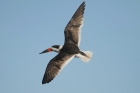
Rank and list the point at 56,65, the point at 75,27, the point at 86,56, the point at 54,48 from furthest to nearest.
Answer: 1. the point at 75,27
2. the point at 54,48
3. the point at 86,56
4. the point at 56,65

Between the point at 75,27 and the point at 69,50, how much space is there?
1.82 m

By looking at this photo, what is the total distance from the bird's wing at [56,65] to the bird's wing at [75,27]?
1559 mm

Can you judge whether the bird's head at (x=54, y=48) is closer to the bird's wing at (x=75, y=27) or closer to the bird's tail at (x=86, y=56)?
the bird's wing at (x=75, y=27)

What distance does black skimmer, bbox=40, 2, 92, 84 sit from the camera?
38.9 ft

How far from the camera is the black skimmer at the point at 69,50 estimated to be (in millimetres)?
11844

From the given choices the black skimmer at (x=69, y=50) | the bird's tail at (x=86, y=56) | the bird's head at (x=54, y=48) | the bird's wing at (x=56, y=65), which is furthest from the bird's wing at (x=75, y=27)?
the bird's wing at (x=56, y=65)

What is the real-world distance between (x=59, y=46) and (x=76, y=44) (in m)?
0.99

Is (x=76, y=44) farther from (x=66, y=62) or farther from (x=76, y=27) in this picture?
(x=66, y=62)

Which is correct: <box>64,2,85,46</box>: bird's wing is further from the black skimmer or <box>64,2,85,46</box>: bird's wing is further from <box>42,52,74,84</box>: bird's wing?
<box>42,52,74,84</box>: bird's wing

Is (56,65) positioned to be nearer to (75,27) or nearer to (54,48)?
(54,48)

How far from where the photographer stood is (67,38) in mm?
14352

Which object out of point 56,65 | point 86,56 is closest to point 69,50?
point 86,56

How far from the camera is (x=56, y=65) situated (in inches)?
474

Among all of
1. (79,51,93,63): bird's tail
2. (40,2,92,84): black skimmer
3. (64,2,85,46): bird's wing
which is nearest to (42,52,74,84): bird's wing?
(40,2,92,84): black skimmer
